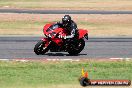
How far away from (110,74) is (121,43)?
39.9ft

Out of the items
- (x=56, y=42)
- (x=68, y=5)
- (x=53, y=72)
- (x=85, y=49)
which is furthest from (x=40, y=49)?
(x=68, y=5)

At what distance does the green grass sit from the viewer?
55.5 ft

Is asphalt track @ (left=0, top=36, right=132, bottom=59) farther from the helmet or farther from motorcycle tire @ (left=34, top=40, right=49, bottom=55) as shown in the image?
the helmet

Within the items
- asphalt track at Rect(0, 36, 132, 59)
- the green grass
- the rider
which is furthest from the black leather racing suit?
the green grass

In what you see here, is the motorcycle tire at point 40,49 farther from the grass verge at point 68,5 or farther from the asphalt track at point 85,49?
the grass verge at point 68,5

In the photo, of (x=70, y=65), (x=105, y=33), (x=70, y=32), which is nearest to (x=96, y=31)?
(x=105, y=33)

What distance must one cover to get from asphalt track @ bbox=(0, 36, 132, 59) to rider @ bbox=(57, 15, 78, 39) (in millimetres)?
981

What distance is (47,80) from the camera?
56.2ft

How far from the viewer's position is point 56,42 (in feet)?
81.3

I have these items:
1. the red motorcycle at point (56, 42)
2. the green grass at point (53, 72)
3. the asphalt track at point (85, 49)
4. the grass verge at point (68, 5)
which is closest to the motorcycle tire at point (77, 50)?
the red motorcycle at point (56, 42)

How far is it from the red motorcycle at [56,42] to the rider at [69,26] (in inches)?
6.6

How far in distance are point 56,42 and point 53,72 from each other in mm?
5849

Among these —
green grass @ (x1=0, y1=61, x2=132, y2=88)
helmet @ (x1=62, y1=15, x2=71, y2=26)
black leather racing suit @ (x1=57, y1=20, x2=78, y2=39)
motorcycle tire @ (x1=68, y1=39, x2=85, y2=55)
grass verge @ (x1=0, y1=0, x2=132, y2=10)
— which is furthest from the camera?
grass verge @ (x1=0, y1=0, x2=132, y2=10)

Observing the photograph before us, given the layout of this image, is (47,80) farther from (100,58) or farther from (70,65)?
(100,58)
